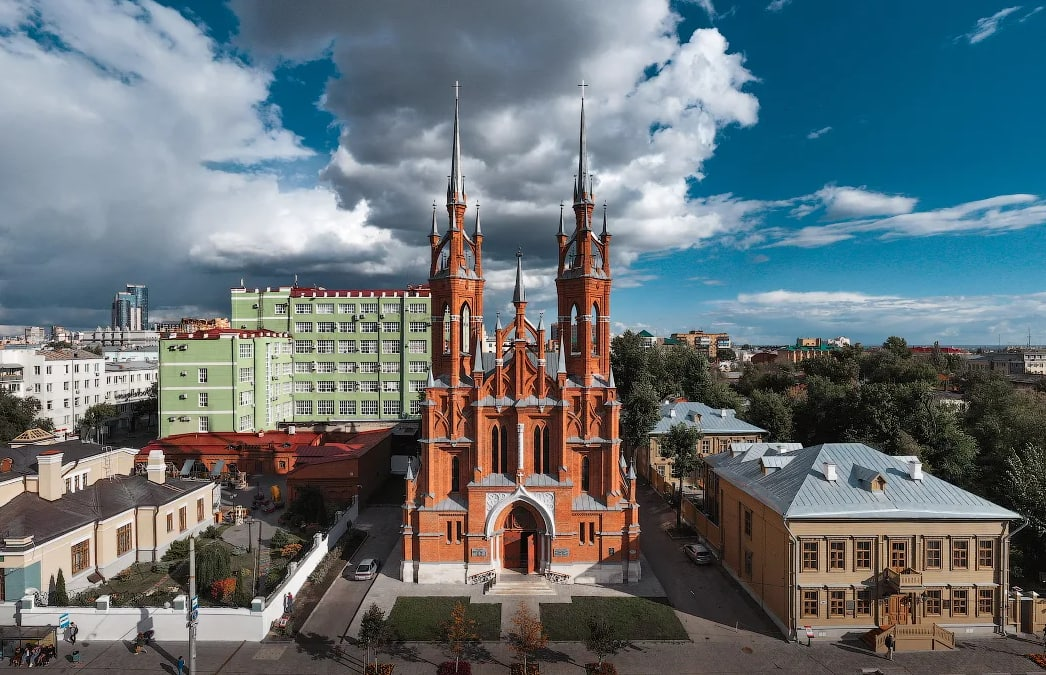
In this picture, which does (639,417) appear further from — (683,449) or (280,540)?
(280,540)

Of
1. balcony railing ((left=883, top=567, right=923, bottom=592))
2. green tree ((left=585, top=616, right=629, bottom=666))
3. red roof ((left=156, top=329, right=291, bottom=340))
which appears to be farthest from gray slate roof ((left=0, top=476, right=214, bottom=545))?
balcony railing ((left=883, top=567, right=923, bottom=592))

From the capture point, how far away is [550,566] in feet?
93.6

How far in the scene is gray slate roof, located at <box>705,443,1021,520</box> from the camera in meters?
23.6

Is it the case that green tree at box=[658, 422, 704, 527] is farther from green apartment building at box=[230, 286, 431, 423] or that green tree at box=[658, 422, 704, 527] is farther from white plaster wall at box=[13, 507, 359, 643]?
green apartment building at box=[230, 286, 431, 423]

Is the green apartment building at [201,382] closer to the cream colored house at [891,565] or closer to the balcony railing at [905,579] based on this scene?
the cream colored house at [891,565]

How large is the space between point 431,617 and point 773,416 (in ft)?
130

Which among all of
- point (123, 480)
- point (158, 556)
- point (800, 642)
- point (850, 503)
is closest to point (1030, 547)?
point (850, 503)

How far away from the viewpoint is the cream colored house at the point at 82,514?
2473 cm

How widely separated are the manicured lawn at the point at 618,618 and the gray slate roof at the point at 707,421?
897 inches

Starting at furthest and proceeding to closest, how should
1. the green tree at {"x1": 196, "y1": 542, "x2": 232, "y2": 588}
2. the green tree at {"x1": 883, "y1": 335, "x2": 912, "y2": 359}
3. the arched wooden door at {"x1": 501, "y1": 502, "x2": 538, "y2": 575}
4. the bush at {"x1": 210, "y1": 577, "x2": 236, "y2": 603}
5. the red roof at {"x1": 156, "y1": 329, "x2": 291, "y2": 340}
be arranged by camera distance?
the green tree at {"x1": 883, "y1": 335, "x2": 912, "y2": 359}, the red roof at {"x1": 156, "y1": 329, "x2": 291, "y2": 340}, the arched wooden door at {"x1": 501, "y1": 502, "x2": 538, "y2": 575}, the green tree at {"x1": 196, "y1": 542, "x2": 232, "y2": 588}, the bush at {"x1": 210, "y1": 577, "x2": 236, "y2": 603}

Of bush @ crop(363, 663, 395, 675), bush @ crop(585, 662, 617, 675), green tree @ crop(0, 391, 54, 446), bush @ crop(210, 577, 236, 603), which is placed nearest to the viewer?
bush @ crop(363, 663, 395, 675)

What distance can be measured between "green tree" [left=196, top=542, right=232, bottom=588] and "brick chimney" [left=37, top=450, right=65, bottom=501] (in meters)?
10.3

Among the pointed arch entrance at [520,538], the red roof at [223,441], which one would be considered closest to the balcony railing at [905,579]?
the pointed arch entrance at [520,538]

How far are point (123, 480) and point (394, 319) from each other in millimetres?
31782
